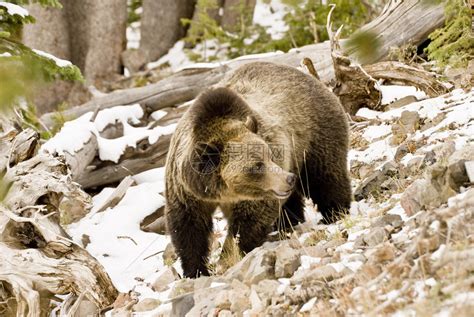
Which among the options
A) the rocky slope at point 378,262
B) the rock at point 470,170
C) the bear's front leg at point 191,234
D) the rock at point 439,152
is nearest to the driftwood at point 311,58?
A: the rocky slope at point 378,262

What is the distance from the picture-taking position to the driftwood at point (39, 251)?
5.60 metres

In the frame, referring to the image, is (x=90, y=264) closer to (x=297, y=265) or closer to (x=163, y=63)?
(x=297, y=265)

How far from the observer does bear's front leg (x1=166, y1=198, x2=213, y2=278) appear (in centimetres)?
572

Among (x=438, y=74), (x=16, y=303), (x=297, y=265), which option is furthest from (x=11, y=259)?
(x=438, y=74)

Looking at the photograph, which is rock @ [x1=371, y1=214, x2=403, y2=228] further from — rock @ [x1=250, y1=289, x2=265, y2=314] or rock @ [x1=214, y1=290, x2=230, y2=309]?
rock @ [x1=214, y1=290, x2=230, y2=309]

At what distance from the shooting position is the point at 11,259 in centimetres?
567

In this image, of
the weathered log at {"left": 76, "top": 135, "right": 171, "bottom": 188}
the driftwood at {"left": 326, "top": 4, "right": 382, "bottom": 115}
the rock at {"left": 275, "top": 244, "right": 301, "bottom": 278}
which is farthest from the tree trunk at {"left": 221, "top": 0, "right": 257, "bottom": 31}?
the rock at {"left": 275, "top": 244, "right": 301, "bottom": 278}

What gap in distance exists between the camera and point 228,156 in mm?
5414

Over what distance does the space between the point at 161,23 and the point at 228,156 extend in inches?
431

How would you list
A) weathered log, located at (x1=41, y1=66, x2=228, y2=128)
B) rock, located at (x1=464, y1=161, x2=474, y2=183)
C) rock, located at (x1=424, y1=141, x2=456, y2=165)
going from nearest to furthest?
rock, located at (x1=464, y1=161, x2=474, y2=183), rock, located at (x1=424, y1=141, x2=456, y2=165), weathered log, located at (x1=41, y1=66, x2=228, y2=128)

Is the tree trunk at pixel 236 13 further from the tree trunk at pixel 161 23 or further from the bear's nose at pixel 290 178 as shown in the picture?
the bear's nose at pixel 290 178

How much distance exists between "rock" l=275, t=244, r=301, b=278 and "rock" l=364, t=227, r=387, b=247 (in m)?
0.51

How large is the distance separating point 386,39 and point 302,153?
4019 mm

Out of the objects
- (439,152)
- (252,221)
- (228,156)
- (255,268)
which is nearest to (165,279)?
(252,221)
